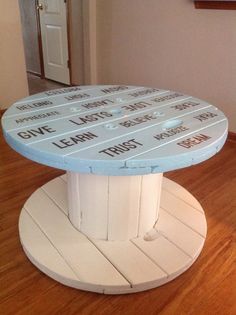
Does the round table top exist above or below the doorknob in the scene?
below

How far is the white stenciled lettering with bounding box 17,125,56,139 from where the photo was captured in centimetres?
102

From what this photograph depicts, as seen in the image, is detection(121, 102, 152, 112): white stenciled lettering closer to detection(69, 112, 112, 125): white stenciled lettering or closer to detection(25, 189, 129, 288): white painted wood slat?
detection(69, 112, 112, 125): white stenciled lettering

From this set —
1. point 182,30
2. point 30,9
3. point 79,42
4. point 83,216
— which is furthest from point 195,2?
point 30,9

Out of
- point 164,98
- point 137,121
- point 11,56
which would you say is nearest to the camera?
point 137,121

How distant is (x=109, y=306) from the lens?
1060mm

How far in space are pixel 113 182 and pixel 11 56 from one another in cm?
219

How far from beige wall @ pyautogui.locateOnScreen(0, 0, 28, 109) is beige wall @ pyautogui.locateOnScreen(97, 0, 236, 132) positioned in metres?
0.83

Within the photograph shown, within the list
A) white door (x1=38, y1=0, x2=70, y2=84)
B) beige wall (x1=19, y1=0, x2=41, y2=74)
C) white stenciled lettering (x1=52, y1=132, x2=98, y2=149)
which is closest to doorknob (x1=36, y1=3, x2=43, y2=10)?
white door (x1=38, y1=0, x2=70, y2=84)

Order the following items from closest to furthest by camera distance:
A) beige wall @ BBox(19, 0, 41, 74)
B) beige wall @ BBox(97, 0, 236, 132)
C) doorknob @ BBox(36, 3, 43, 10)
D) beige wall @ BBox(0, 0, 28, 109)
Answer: beige wall @ BBox(97, 0, 236, 132), beige wall @ BBox(0, 0, 28, 109), doorknob @ BBox(36, 3, 43, 10), beige wall @ BBox(19, 0, 41, 74)

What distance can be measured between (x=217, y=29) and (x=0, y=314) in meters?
2.22

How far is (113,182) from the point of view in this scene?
113 cm

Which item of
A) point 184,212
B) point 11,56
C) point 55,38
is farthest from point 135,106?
point 55,38

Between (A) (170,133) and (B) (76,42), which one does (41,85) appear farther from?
(A) (170,133)

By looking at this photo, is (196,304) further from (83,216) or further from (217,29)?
(217,29)
